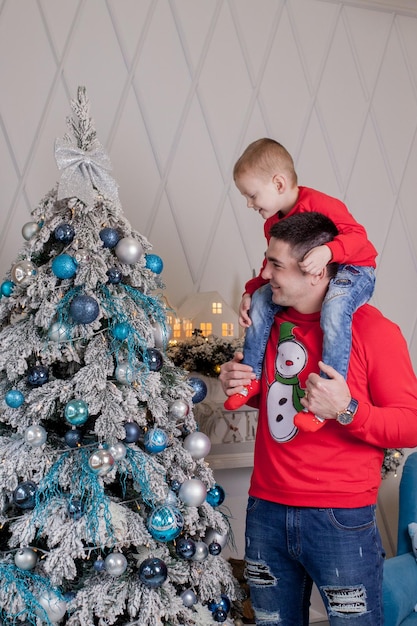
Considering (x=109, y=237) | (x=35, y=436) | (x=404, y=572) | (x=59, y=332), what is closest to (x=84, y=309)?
(x=59, y=332)

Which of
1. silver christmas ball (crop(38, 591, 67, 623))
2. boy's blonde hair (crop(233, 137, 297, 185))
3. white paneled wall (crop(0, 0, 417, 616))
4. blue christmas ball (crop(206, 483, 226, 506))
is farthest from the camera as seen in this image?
white paneled wall (crop(0, 0, 417, 616))

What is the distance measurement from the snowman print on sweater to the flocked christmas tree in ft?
0.68

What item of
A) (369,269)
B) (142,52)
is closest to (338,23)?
(142,52)

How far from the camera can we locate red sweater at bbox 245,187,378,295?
177cm

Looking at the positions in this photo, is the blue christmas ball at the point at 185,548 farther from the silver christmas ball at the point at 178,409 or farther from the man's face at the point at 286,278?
the man's face at the point at 286,278

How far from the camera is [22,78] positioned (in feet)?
Result: 9.76

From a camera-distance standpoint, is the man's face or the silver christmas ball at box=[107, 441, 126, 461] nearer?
the silver christmas ball at box=[107, 441, 126, 461]

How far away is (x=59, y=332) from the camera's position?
5.58ft

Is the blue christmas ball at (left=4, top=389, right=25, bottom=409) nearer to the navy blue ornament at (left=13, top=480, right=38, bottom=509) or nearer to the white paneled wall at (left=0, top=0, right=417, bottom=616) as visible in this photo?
the navy blue ornament at (left=13, top=480, right=38, bottom=509)

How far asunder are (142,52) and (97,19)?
0.74 ft

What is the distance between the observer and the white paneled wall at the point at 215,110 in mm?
2982

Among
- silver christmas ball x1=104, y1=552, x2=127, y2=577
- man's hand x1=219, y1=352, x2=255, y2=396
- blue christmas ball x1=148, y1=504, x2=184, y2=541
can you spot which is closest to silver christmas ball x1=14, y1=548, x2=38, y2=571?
silver christmas ball x1=104, y1=552, x2=127, y2=577

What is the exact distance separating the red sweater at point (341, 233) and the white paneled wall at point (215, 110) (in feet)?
3.54

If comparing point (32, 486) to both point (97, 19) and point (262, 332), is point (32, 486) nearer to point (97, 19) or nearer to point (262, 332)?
point (262, 332)
